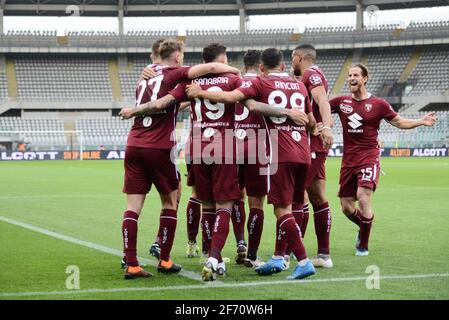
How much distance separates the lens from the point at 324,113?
780 centimetres

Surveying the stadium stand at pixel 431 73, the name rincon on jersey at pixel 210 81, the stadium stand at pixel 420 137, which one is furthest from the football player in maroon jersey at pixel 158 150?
the stadium stand at pixel 431 73

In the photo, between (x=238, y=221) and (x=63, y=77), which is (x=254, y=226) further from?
(x=63, y=77)

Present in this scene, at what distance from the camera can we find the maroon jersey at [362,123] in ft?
29.8

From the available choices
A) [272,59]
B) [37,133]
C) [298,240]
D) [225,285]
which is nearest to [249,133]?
[272,59]

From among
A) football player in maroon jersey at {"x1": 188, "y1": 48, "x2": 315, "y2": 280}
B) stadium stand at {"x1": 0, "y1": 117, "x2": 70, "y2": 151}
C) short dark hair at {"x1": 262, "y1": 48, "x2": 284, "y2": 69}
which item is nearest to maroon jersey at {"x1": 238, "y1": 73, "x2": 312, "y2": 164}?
football player in maroon jersey at {"x1": 188, "y1": 48, "x2": 315, "y2": 280}

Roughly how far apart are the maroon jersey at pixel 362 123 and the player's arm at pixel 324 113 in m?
1.29

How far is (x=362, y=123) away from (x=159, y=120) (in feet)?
9.74

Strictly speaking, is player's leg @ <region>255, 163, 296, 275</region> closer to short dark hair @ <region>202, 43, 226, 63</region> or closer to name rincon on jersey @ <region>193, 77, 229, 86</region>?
name rincon on jersey @ <region>193, 77, 229, 86</region>

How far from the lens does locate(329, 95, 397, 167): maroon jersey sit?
9.09 metres

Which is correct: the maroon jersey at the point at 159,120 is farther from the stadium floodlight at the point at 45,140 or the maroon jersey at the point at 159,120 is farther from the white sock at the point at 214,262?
the stadium floodlight at the point at 45,140

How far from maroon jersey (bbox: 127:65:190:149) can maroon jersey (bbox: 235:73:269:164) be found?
2.47 feet

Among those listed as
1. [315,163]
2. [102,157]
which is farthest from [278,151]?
[102,157]
